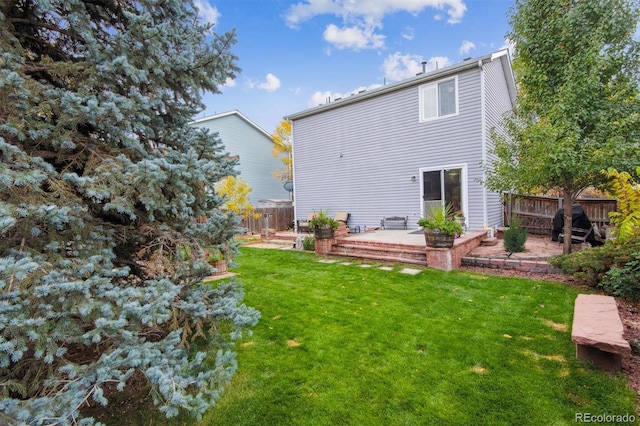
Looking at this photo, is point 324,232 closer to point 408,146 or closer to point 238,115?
point 408,146

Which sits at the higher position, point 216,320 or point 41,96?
point 41,96

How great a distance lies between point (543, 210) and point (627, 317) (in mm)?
6736

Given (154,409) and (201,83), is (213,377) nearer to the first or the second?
(154,409)

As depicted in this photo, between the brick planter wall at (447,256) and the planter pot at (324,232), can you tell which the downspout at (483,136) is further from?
the planter pot at (324,232)

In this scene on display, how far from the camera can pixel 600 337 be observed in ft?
8.94

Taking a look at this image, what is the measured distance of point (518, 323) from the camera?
3.93 m

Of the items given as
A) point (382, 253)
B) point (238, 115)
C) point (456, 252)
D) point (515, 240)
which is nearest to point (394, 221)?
point (382, 253)

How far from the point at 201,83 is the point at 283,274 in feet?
15.8

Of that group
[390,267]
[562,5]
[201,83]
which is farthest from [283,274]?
[562,5]

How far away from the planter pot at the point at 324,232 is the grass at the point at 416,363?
355 centimetres

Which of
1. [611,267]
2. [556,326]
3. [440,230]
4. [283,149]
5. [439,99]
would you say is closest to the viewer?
[556,326]

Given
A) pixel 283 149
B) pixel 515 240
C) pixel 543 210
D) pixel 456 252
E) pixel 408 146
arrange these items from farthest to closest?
pixel 283 149 → pixel 408 146 → pixel 543 210 → pixel 515 240 → pixel 456 252

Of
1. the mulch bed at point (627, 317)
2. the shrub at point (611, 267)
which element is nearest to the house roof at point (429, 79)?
the mulch bed at point (627, 317)

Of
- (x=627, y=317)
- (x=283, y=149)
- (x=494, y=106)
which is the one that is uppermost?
(x=283, y=149)
